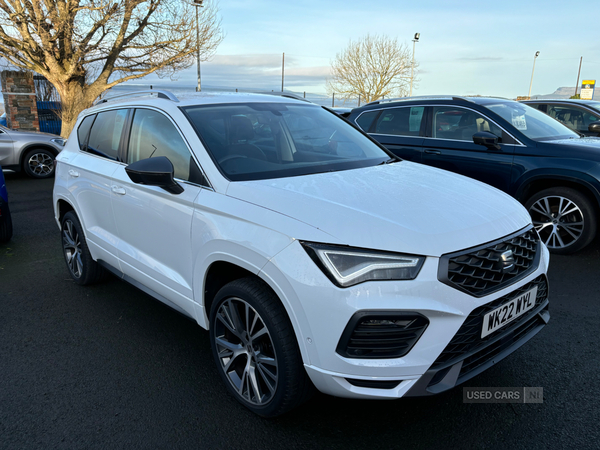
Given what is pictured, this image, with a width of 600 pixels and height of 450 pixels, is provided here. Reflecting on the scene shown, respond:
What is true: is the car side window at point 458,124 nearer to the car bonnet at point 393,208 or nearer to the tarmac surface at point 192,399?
the tarmac surface at point 192,399

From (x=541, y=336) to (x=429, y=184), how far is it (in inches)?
62.5

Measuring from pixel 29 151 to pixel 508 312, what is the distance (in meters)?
11.5

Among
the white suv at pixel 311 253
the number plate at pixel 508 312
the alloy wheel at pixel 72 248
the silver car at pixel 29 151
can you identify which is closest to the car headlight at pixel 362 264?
the white suv at pixel 311 253

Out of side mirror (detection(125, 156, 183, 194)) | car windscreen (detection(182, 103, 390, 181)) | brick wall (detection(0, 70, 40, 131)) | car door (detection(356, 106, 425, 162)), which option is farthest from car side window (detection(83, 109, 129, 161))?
brick wall (detection(0, 70, 40, 131))

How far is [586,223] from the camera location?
506 cm

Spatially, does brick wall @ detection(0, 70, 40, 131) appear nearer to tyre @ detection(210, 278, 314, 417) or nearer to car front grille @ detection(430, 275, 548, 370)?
tyre @ detection(210, 278, 314, 417)

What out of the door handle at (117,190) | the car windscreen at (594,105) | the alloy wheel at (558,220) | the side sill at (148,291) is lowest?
the side sill at (148,291)

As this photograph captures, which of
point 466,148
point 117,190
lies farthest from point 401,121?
point 117,190

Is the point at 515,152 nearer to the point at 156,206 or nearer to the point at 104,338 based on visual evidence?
the point at 156,206

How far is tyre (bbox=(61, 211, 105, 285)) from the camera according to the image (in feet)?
13.9

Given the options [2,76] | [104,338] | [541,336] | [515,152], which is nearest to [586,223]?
[515,152]

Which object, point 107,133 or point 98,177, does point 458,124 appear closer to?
point 107,133

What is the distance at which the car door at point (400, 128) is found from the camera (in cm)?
638

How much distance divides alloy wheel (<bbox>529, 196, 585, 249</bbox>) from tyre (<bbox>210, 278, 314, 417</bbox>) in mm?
4177
